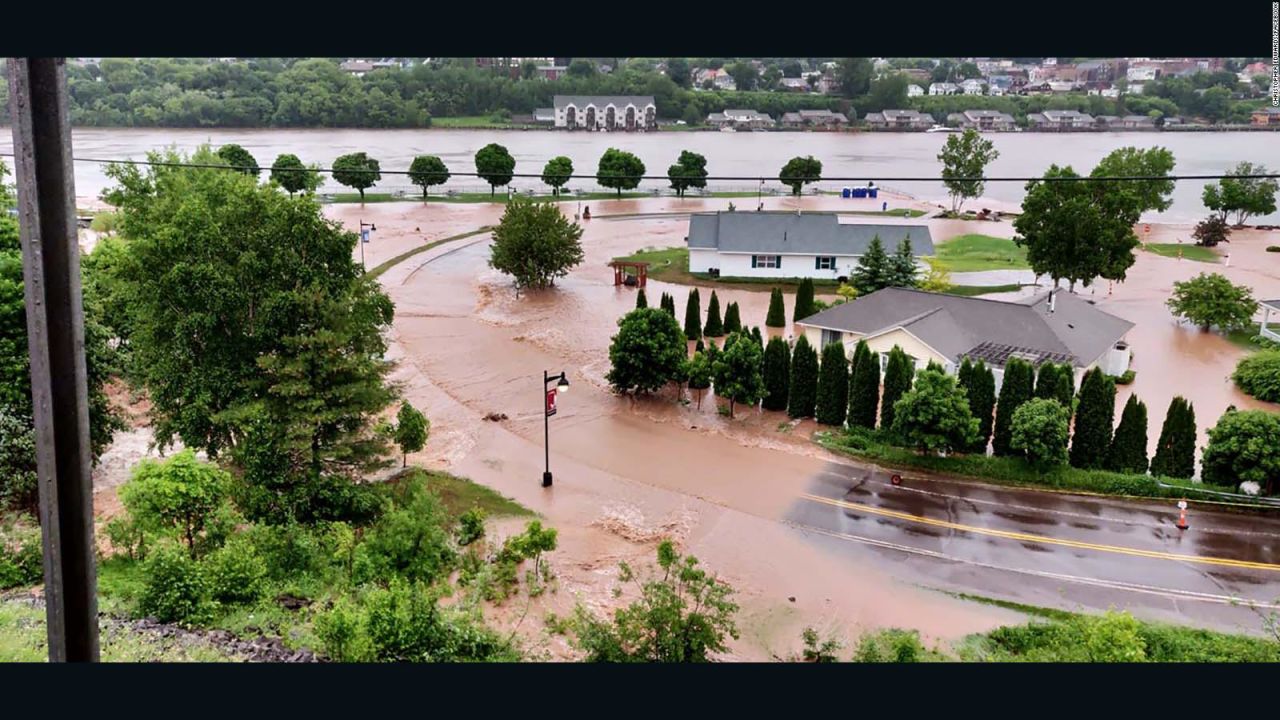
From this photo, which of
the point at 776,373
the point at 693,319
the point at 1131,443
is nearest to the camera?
the point at 1131,443

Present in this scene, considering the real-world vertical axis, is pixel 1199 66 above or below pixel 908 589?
above

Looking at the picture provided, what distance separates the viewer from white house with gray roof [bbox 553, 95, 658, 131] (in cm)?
10806

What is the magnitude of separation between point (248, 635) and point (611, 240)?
146 ft

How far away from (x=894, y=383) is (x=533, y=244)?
20.3 meters

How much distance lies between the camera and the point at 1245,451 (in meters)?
20.3

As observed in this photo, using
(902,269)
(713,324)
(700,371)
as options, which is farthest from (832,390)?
(902,269)

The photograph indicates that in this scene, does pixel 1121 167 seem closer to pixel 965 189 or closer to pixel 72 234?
pixel 965 189

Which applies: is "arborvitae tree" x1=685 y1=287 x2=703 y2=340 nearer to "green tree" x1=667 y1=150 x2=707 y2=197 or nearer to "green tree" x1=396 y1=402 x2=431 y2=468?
"green tree" x1=396 y1=402 x2=431 y2=468

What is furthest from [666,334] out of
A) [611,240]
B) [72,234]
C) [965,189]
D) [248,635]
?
[965,189]

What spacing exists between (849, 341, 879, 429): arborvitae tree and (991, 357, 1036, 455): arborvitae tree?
3.00 meters

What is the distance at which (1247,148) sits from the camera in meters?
99.8

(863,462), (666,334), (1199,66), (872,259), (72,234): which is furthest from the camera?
(1199,66)

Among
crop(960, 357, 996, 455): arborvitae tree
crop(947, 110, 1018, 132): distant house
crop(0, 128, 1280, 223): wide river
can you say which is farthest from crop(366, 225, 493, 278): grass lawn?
crop(947, 110, 1018, 132): distant house

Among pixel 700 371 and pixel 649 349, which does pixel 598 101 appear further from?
pixel 700 371
